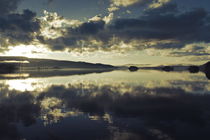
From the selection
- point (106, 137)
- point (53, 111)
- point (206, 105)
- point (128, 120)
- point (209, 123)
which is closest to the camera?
point (106, 137)

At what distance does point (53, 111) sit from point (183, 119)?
12437 mm

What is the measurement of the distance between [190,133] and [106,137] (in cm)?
585

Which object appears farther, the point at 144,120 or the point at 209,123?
the point at 144,120

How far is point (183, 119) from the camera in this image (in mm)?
16734

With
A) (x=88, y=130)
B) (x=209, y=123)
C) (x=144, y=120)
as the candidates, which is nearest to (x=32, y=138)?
(x=88, y=130)

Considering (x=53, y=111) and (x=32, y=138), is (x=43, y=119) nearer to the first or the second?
(x=53, y=111)

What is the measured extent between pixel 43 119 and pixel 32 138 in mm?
4471

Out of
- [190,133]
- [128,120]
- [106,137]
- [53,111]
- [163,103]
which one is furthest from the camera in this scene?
[163,103]

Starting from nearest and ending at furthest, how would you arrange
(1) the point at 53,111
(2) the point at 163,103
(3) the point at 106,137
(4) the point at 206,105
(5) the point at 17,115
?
(3) the point at 106,137
(5) the point at 17,115
(1) the point at 53,111
(4) the point at 206,105
(2) the point at 163,103

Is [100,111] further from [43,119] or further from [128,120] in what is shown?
[43,119]

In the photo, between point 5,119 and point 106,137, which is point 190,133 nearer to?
point 106,137

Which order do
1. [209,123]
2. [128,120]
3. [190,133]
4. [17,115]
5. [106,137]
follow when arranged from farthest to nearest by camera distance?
[17,115] < [128,120] < [209,123] < [190,133] < [106,137]

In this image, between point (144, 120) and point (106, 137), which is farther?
point (144, 120)

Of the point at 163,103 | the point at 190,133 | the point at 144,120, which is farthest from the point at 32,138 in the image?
the point at 163,103
